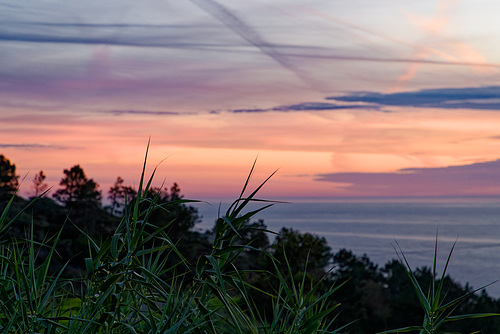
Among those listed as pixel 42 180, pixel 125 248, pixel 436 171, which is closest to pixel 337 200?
pixel 436 171

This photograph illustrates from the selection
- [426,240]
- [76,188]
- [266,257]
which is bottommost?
[426,240]

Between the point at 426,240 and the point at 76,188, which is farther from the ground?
the point at 76,188

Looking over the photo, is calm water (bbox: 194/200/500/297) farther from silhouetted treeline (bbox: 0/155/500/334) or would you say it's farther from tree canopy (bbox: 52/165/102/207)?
silhouetted treeline (bbox: 0/155/500/334)

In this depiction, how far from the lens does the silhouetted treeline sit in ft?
66.9

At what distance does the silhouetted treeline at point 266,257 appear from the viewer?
2039cm

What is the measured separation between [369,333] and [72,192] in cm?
1815

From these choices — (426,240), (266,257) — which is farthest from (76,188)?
(426,240)

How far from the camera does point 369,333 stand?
2309 cm

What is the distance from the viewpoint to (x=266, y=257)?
52.7 ft

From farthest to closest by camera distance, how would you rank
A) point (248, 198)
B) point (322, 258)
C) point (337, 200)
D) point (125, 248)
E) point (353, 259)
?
point (337, 200)
point (353, 259)
point (322, 258)
point (125, 248)
point (248, 198)

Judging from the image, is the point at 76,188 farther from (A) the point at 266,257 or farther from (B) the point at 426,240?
(B) the point at 426,240

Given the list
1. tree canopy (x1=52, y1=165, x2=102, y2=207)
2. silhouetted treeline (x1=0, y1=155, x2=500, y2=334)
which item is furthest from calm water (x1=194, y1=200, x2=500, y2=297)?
Answer: silhouetted treeline (x1=0, y1=155, x2=500, y2=334)

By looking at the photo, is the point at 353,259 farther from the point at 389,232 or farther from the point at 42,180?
the point at 389,232

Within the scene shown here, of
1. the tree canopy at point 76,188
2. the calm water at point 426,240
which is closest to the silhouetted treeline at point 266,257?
the tree canopy at point 76,188
